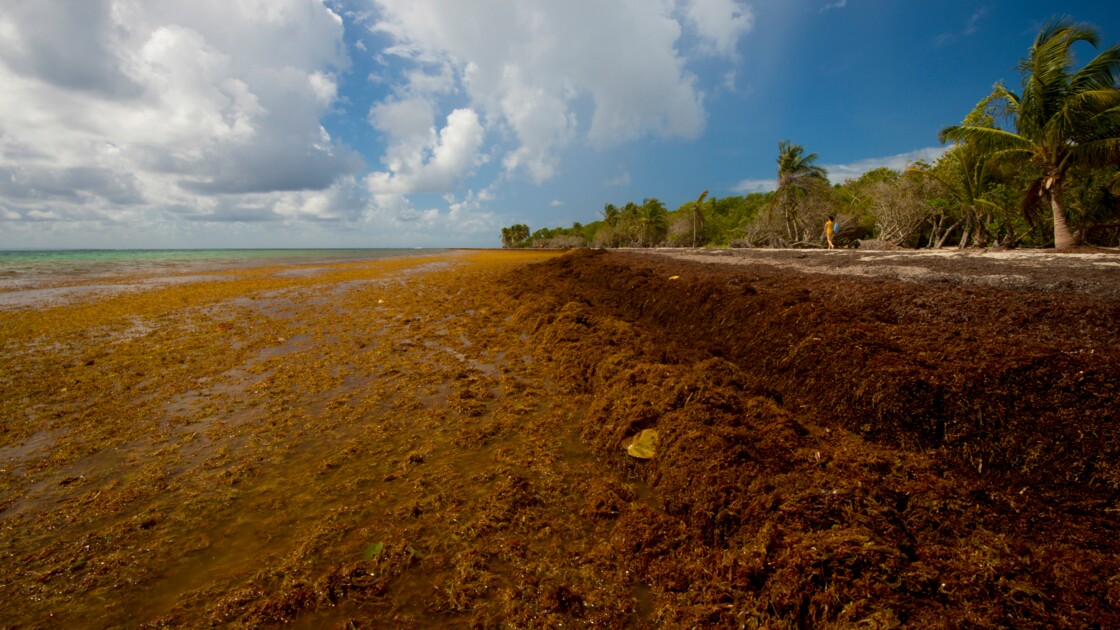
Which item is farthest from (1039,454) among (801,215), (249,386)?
(801,215)

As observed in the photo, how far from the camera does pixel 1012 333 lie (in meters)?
4.60

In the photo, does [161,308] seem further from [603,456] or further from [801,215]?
[801,215]

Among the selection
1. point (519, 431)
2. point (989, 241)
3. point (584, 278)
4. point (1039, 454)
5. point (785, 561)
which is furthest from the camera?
point (989, 241)

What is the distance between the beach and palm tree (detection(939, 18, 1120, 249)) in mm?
11078

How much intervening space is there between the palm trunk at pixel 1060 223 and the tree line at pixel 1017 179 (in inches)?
1.4

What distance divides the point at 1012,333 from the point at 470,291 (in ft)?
49.3

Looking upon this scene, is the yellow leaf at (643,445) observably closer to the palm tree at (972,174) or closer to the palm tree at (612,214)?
the palm tree at (972,174)

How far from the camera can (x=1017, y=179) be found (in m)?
18.5

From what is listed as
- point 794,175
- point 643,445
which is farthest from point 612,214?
point 643,445

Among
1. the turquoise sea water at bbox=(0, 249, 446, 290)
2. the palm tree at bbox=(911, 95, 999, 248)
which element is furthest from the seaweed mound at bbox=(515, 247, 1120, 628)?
the turquoise sea water at bbox=(0, 249, 446, 290)

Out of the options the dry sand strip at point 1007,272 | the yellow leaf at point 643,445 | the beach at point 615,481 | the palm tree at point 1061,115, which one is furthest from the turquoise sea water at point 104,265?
the palm tree at point 1061,115

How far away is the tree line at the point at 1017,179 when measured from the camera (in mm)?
12873

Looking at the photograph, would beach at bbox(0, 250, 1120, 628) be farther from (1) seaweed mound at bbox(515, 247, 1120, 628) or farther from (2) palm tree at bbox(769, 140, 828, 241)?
(2) palm tree at bbox(769, 140, 828, 241)

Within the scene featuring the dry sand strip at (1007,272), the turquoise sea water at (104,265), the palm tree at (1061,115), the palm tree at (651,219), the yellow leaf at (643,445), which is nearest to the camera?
the yellow leaf at (643,445)
